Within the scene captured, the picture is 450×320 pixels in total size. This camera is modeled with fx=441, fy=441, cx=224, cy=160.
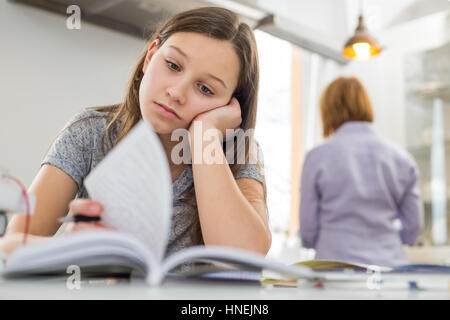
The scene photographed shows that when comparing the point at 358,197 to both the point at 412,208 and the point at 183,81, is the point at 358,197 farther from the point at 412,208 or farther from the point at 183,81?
the point at 183,81

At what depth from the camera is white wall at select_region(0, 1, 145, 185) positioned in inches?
55.5

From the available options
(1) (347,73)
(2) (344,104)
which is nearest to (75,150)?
(2) (344,104)

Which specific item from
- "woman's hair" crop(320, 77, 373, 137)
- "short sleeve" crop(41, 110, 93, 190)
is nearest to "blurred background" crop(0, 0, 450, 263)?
"woman's hair" crop(320, 77, 373, 137)

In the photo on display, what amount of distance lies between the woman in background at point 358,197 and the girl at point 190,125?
91cm

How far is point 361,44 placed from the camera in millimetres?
2367

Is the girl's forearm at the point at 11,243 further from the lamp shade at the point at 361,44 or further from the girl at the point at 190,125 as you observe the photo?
the lamp shade at the point at 361,44

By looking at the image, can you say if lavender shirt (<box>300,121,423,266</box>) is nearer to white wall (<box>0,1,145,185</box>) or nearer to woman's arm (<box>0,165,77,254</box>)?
white wall (<box>0,1,145,185</box>)

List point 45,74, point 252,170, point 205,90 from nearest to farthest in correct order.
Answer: point 205,90 < point 252,170 < point 45,74

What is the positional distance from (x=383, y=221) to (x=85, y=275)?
5.14 ft

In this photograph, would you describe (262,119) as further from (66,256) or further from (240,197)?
(66,256)

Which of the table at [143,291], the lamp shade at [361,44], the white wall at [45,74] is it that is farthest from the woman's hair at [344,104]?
the table at [143,291]

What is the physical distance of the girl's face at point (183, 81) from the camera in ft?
2.34

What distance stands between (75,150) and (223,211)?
12.7 inches
